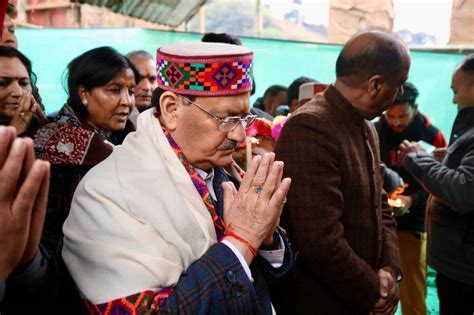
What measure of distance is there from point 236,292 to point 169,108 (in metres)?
0.64

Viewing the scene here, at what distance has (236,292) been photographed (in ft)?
4.64

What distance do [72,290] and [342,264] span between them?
1176 millimetres

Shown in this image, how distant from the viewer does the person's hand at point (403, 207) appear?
13.2 ft

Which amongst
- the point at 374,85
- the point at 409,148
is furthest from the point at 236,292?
the point at 409,148

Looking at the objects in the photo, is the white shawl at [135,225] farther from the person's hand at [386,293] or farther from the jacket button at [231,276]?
the person's hand at [386,293]

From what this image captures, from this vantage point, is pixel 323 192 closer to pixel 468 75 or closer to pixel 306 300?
pixel 306 300

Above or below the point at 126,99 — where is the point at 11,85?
above

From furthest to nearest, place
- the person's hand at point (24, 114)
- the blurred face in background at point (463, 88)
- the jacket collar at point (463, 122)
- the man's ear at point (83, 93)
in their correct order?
the blurred face in background at point (463, 88)
the jacket collar at point (463, 122)
the man's ear at point (83, 93)
the person's hand at point (24, 114)

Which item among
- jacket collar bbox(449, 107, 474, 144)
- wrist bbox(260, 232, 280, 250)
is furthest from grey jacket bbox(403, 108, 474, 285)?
wrist bbox(260, 232, 280, 250)

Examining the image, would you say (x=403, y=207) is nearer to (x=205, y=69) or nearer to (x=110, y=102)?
(x=110, y=102)

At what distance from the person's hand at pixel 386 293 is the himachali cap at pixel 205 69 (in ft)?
4.24

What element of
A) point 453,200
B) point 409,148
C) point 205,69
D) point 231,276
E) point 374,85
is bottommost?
point 453,200

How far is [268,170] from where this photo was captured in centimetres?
152

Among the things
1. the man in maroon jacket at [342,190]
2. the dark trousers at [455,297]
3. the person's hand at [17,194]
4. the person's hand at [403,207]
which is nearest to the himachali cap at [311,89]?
the person's hand at [403,207]
